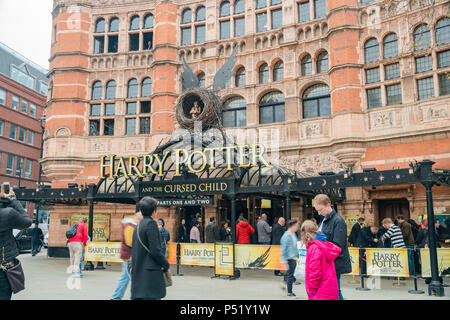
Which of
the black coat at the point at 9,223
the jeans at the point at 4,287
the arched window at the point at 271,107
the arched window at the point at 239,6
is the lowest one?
the jeans at the point at 4,287

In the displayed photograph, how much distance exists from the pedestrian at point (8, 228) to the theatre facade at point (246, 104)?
8892mm

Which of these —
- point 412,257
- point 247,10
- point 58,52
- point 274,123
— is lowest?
point 412,257

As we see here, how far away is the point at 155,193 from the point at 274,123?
306 inches

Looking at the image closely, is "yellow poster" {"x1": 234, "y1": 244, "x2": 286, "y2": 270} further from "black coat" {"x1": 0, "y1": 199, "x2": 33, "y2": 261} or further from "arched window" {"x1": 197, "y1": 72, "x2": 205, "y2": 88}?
"arched window" {"x1": 197, "y1": 72, "x2": 205, "y2": 88}

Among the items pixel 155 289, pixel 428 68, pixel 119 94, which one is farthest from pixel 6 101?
pixel 155 289

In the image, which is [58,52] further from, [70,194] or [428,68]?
[428,68]

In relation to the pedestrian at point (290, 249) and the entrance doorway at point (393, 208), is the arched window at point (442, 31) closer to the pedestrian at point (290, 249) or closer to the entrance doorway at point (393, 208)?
the entrance doorway at point (393, 208)

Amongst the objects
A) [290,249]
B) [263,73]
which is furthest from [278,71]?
[290,249]

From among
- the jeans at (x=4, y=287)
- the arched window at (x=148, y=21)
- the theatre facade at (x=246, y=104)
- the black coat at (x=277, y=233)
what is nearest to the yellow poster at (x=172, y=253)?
the theatre facade at (x=246, y=104)

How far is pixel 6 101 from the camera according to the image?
128 ft

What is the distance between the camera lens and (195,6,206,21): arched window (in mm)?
23484

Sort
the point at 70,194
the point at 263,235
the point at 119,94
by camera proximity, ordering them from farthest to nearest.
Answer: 1. the point at 119,94
2. the point at 70,194
3. the point at 263,235

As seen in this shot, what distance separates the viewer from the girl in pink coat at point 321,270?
4.98 m

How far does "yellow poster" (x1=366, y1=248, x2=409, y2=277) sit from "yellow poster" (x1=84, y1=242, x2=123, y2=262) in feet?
28.7
